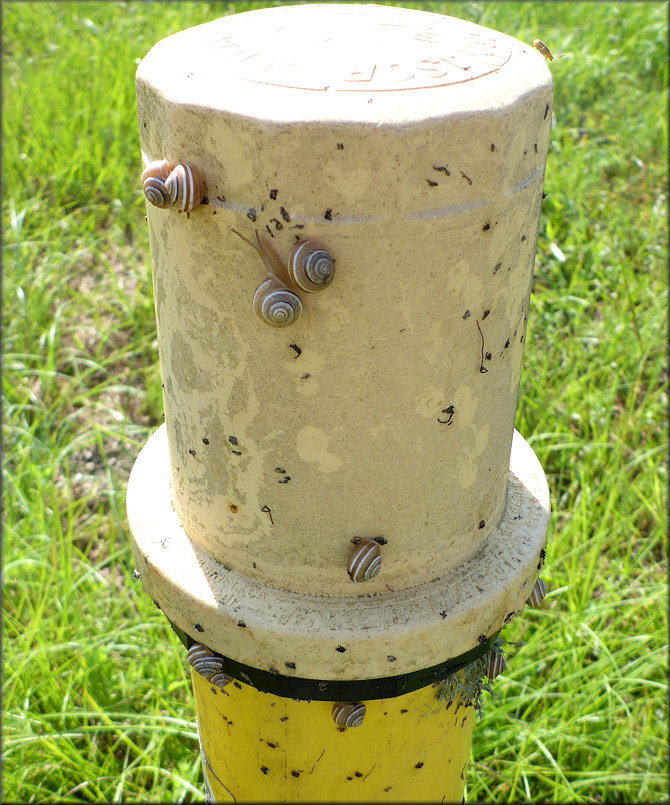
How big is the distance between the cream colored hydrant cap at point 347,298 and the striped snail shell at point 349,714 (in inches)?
4.6

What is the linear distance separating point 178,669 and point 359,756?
99 centimetres

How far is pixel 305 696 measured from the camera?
129 cm

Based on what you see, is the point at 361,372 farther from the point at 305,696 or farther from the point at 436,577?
the point at 305,696

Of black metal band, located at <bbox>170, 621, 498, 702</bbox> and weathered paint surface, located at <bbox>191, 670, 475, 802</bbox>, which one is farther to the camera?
weathered paint surface, located at <bbox>191, 670, 475, 802</bbox>

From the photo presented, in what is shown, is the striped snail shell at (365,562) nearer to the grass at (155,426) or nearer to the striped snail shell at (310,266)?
the striped snail shell at (310,266)

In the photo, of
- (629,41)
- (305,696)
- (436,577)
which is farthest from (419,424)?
(629,41)

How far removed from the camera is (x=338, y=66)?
1.02 m

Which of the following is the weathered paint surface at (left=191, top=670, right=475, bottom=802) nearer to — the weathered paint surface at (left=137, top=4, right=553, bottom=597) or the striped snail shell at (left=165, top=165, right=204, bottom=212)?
the weathered paint surface at (left=137, top=4, right=553, bottom=597)

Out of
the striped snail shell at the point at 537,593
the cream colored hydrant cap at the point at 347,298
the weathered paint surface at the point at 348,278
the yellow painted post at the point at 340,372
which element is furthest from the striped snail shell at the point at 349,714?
the striped snail shell at the point at 537,593

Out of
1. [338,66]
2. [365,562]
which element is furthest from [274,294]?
[365,562]

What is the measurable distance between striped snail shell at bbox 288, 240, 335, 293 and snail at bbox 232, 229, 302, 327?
2cm

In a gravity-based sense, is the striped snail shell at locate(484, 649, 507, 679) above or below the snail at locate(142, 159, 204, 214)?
below

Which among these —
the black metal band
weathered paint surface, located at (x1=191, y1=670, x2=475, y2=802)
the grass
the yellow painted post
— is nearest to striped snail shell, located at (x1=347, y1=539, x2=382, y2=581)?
the yellow painted post

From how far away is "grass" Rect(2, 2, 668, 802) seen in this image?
7.03ft
